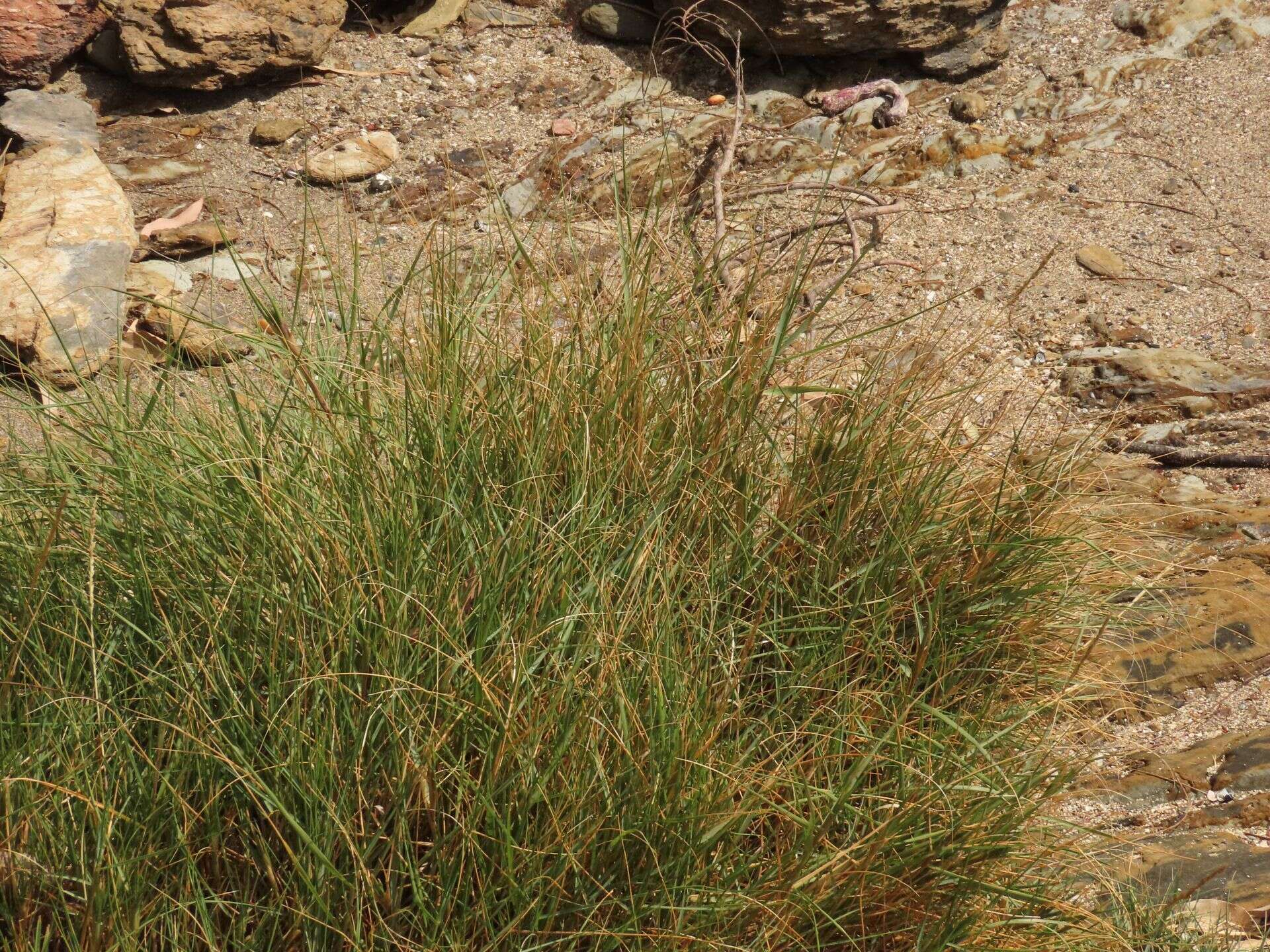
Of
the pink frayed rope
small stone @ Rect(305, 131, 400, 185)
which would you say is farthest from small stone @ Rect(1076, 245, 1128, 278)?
small stone @ Rect(305, 131, 400, 185)

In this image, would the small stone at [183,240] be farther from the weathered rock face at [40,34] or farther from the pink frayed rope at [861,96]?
the pink frayed rope at [861,96]

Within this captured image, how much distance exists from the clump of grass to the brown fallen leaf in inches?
83.1

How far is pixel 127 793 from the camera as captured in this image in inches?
67.2

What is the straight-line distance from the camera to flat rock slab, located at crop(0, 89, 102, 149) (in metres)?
4.53

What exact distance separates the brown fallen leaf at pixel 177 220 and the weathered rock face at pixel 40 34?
0.98 meters

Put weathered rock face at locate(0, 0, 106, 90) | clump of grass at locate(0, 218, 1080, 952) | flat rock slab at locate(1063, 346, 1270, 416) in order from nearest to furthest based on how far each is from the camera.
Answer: clump of grass at locate(0, 218, 1080, 952) < flat rock slab at locate(1063, 346, 1270, 416) < weathered rock face at locate(0, 0, 106, 90)

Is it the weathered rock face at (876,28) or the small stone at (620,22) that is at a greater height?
the weathered rock face at (876,28)

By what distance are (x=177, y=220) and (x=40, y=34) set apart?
1.11m

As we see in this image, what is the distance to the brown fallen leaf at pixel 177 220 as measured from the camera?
14.0ft

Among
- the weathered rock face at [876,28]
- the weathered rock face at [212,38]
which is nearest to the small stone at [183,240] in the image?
the weathered rock face at [212,38]

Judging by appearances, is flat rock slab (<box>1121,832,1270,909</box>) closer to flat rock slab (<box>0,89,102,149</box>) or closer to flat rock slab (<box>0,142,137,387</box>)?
flat rock slab (<box>0,142,137,387</box>)

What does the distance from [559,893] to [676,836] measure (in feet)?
0.61

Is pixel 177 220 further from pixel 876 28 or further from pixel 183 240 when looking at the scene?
pixel 876 28

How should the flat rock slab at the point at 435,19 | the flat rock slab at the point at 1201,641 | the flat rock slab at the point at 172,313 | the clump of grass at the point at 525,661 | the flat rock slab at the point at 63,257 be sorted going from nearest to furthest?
the clump of grass at the point at 525,661
the flat rock slab at the point at 1201,641
the flat rock slab at the point at 172,313
the flat rock slab at the point at 63,257
the flat rock slab at the point at 435,19
